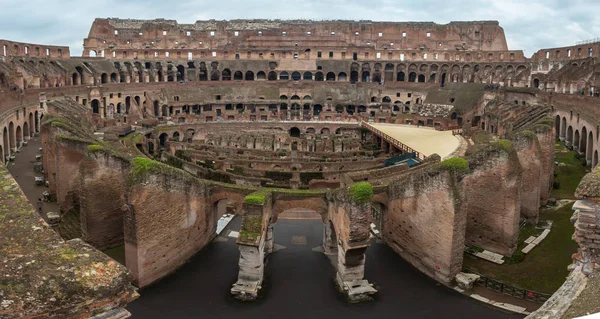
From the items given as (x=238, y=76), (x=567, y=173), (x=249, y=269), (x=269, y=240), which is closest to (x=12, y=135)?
(x=269, y=240)

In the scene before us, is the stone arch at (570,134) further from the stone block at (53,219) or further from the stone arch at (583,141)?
the stone block at (53,219)

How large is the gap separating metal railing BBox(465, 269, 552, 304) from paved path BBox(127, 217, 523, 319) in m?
1.04

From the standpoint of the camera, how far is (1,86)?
35344mm

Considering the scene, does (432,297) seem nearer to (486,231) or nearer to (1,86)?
(486,231)

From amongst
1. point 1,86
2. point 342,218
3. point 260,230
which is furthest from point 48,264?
point 1,86

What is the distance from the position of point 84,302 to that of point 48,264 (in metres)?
0.90

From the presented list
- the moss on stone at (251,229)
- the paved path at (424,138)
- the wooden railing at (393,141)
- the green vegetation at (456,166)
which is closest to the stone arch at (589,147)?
the paved path at (424,138)

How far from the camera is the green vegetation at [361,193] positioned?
15344 mm

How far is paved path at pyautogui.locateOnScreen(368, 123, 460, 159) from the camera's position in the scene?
3147cm

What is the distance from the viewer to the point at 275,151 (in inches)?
1286

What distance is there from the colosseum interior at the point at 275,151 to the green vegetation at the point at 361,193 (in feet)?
0.14

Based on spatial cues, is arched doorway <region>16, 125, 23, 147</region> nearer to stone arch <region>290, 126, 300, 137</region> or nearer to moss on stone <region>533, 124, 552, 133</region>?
stone arch <region>290, 126, 300, 137</region>

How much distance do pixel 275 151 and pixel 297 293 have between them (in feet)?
58.2

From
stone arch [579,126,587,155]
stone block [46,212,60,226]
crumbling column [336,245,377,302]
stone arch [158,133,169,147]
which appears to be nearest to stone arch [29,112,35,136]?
stone arch [158,133,169,147]
